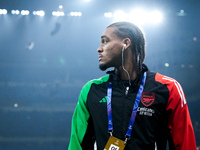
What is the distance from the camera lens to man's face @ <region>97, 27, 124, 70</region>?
1.14 m

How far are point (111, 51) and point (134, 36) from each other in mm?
202

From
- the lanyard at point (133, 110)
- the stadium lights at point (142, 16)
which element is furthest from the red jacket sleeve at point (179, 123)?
the stadium lights at point (142, 16)

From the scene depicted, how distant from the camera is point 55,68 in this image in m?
2.88

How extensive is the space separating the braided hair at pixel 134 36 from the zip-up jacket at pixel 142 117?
0.14 meters

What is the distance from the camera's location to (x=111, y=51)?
44.9 inches

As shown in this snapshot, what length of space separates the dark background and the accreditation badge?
1908 mm

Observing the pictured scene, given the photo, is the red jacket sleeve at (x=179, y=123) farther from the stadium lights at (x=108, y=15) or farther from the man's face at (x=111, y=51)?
the stadium lights at (x=108, y=15)

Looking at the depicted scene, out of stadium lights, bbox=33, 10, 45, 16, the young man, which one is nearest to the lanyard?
the young man

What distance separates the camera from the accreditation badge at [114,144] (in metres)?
0.95

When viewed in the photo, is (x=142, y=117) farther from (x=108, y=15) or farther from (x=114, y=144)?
(x=108, y=15)

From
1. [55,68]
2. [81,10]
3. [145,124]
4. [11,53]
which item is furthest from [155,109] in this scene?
[11,53]

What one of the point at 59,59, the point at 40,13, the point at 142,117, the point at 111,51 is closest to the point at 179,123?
the point at 142,117

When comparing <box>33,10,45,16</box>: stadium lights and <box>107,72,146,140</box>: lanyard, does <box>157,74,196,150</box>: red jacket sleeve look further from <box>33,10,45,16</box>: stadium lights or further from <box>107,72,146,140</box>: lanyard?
<box>33,10,45,16</box>: stadium lights

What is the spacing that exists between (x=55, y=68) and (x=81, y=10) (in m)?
1.06
